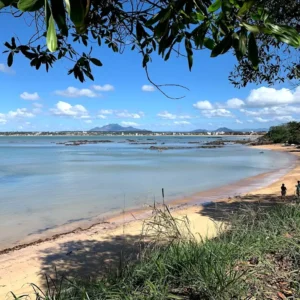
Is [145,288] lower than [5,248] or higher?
higher

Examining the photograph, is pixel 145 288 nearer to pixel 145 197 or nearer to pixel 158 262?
pixel 158 262

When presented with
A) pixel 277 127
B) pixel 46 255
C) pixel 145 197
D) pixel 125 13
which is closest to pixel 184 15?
pixel 125 13

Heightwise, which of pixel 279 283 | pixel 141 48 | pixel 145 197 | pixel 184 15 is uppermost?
pixel 141 48

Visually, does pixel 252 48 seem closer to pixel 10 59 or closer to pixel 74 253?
pixel 10 59

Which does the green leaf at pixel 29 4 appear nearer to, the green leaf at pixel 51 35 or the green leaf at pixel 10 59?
the green leaf at pixel 51 35

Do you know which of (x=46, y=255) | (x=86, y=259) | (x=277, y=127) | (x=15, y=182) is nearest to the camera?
(x=86, y=259)

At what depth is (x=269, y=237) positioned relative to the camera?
160 inches

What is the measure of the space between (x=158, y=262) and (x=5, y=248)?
6848mm

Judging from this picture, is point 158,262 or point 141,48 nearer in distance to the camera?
point 158,262

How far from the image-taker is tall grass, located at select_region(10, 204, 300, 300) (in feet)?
9.41

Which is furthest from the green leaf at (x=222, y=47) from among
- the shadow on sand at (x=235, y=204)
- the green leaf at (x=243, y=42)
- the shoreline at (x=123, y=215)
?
the shadow on sand at (x=235, y=204)

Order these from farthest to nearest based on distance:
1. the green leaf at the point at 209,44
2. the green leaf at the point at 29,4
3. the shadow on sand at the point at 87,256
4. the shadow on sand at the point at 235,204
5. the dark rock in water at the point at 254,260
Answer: the shadow on sand at the point at 235,204
the shadow on sand at the point at 87,256
the dark rock in water at the point at 254,260
the green leaf at the point at 209,44
the green leaf at the point at 29,4

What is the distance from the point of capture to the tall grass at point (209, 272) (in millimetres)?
2867

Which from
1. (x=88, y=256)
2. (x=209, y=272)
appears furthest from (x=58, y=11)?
(x=88, y=256)
